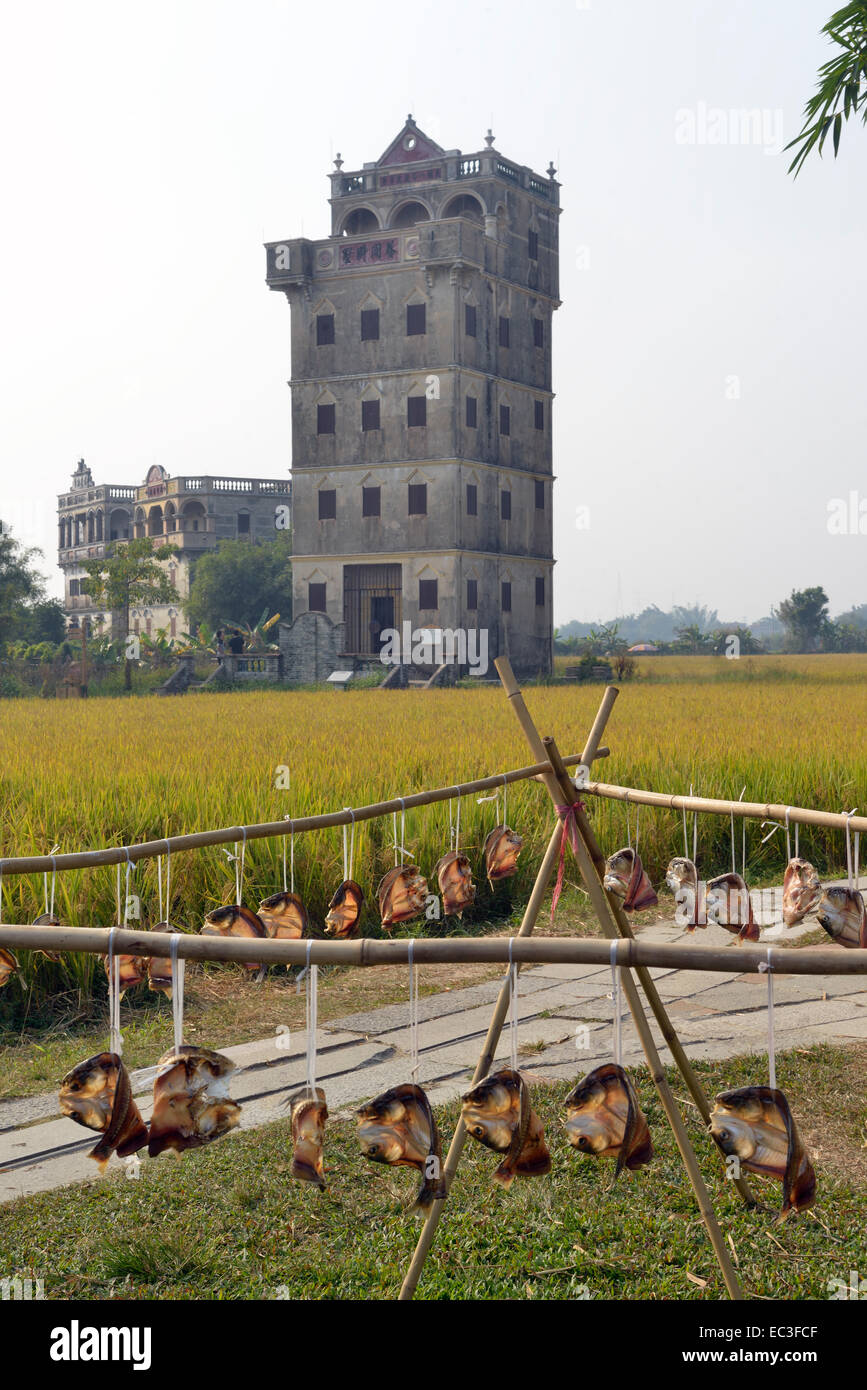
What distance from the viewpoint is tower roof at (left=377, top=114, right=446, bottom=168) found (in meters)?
39.7

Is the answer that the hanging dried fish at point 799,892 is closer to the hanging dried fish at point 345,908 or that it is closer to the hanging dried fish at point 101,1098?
the hanging dried fish at point 345,908

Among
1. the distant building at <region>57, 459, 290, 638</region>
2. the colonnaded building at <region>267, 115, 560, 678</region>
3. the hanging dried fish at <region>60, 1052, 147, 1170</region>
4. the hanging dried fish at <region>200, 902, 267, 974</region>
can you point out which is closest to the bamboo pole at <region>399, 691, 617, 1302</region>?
the hanging dried fish at <region>200, 902, 267, 974</region>

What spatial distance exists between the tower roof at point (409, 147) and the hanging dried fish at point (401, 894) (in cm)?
3988

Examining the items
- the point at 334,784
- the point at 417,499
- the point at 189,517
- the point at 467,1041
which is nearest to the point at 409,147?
the point at 417,499

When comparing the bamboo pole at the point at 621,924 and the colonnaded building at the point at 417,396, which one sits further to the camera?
the colonnaded building at the point at 417,396

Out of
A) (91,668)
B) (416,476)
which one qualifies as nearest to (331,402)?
(416,476)

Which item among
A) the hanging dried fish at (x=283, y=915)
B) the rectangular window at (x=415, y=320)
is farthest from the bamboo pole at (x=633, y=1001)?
the rectangular window at (x=415, y=320)

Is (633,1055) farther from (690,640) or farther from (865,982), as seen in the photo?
(690,640)

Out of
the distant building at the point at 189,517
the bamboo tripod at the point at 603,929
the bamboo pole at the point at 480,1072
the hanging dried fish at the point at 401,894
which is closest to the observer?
the bamboo pole at the point at 480,1072

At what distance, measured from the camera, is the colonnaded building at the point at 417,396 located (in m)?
36.4

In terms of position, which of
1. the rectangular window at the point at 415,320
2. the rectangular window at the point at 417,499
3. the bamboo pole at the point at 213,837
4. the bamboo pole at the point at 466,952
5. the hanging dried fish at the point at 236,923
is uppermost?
the rectangular window at the point at 415,320

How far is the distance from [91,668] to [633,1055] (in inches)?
1283

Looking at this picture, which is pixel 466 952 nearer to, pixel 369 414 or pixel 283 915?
pixel 283 915

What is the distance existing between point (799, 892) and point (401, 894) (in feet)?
3.51
